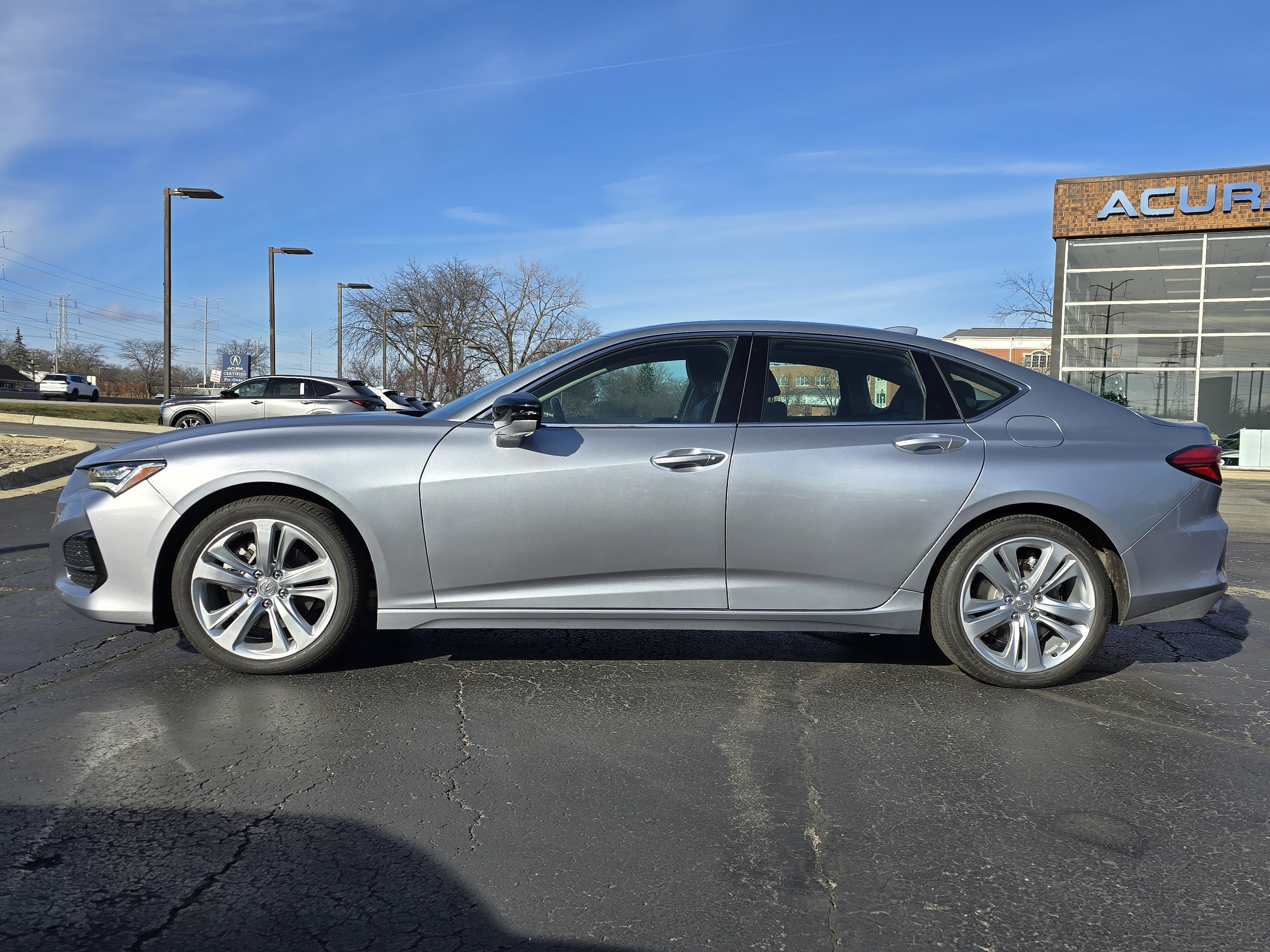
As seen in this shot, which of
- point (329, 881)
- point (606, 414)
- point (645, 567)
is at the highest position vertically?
point (606, 414)

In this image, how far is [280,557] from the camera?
4145 millimetres

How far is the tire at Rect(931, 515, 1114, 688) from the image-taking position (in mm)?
4184

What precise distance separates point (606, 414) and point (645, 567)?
680 millimetres

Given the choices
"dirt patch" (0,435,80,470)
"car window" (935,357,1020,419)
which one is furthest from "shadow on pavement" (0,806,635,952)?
"dirt patch" (0,435,80,470)

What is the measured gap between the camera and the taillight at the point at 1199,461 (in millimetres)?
4277

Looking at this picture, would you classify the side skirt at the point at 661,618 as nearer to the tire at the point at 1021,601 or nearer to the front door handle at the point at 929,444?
the tire at the point at 1021,601

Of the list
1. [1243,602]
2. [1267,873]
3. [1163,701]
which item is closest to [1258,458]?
[1243,602]

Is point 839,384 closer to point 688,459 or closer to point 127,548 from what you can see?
point 688,459

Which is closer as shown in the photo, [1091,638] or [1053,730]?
[1053,730]

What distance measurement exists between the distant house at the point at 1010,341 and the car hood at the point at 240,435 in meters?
64.0

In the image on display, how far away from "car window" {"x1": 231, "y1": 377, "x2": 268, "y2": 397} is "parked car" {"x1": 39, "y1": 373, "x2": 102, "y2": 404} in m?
35.6

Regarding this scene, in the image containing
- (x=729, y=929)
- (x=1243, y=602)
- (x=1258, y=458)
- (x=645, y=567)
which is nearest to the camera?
(x=729, y=929)

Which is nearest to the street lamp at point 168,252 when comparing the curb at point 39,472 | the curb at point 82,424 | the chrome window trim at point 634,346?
the curb at point 82,424

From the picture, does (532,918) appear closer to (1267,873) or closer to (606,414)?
(1267,873)
